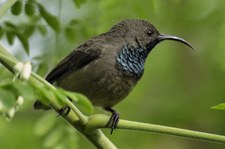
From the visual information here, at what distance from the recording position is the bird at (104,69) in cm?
387

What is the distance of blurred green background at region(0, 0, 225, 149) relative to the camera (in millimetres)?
3814

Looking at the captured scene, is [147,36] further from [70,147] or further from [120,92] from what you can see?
[70,147]

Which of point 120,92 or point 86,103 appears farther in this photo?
point 120,92

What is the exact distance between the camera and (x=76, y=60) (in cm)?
402

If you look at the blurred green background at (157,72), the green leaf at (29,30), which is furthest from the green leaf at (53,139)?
the green leaf at (29,30)

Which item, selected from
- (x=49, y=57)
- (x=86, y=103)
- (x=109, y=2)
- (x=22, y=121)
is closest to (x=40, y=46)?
(x=49, y=57)

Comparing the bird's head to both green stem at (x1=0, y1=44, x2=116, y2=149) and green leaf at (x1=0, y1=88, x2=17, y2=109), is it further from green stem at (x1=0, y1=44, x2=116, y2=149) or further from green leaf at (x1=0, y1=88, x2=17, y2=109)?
green leaf at (x1=0, y1=88, x2=17, y2=109)

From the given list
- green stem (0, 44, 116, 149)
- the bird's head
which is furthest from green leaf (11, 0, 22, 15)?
the bird's head

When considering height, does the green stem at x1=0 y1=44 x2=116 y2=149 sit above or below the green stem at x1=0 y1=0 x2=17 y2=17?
below

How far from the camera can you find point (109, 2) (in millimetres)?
3939

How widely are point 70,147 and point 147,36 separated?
1034mm

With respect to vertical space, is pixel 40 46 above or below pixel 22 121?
above

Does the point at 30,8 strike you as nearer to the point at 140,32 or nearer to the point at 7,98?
the point at 140,32

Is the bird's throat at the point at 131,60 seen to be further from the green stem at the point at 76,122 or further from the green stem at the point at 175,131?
the green stem at the point at 175,131
